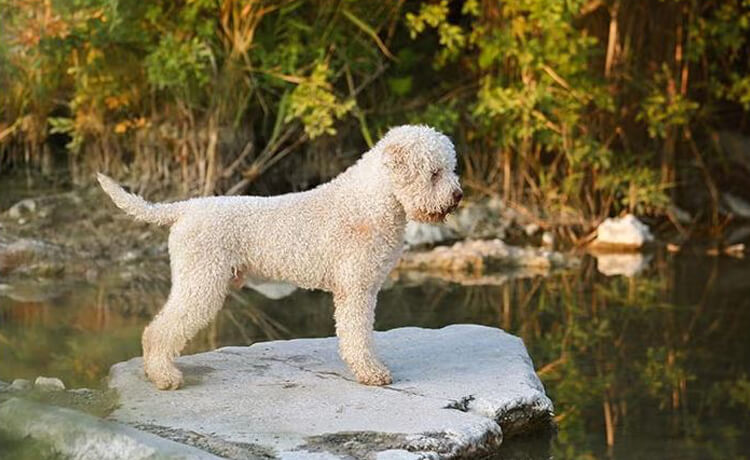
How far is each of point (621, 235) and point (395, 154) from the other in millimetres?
5381

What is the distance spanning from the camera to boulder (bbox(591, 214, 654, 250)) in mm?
9430

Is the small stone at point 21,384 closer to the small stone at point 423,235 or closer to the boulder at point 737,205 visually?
the small stone at point 423,235

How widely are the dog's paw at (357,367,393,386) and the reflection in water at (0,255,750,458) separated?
1.67 ft

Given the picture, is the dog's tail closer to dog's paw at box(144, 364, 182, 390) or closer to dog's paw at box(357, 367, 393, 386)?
dog's paw at box(144, 364, 182, 390)

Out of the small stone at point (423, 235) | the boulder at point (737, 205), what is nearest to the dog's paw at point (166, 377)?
the small stone at point (423, 235)

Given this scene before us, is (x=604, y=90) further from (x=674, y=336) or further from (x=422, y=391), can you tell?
(x=422, y=391)

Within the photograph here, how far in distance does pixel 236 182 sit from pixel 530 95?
233 centimetres

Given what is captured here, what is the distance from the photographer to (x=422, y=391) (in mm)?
4523

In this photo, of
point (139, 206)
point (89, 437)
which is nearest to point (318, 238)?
point (139, 206)

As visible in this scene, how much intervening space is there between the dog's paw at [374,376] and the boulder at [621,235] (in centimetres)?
512

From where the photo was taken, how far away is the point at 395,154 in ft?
14.4

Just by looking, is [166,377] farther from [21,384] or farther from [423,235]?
[423,235]

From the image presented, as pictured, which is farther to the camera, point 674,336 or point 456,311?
point 456,311

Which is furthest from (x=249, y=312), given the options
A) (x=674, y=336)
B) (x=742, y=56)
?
(x=742, y=56)
